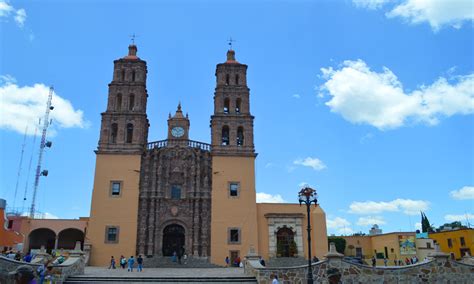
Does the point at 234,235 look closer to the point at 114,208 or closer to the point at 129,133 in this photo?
the point at 114,208

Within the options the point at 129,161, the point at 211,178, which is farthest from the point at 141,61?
the point at 211,178

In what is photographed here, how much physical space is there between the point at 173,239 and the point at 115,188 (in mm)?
5604

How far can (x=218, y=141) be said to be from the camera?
31.3 metres

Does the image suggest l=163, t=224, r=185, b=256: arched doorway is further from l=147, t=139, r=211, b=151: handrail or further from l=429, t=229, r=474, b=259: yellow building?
l=429, t=229, r=474, b=259: yellow building

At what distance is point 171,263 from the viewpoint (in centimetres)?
2667

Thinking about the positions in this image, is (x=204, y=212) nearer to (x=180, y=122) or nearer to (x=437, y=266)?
(x=180, y=122)

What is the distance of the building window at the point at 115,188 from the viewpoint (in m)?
29.2

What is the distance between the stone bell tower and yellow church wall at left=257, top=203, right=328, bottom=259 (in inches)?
356

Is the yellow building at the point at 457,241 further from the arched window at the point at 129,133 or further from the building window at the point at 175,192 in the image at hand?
the arched window at the point at 129,133

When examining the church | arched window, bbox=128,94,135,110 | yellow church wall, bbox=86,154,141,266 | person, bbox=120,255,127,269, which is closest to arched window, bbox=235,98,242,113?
the church

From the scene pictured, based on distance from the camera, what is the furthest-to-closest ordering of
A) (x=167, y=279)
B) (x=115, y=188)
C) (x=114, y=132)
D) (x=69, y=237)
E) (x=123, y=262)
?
(x=69, y=237), (x=114, y=132), (x=115, y=188), (x=123, y=262), (x=167, y=279)

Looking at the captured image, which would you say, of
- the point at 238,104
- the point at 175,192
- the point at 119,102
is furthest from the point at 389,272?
the point at 119,102

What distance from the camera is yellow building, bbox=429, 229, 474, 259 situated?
38000mm

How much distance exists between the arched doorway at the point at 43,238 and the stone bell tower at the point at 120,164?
726 centimetres
